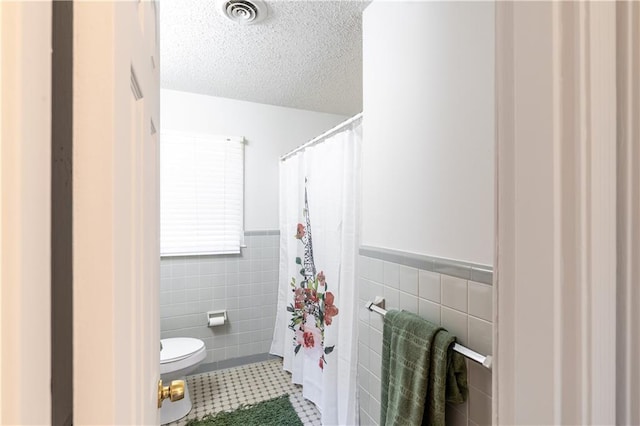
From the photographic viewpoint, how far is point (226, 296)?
256 centimetres

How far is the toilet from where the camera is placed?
1.87 m

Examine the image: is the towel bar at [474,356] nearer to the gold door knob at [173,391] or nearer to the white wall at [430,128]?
the white wall at [430,128]

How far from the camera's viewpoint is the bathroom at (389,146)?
905mm

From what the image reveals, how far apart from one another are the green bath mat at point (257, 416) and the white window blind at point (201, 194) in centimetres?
116

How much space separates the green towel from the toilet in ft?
4.50

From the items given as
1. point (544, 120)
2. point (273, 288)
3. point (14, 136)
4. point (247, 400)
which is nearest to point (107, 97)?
point (14, 136)

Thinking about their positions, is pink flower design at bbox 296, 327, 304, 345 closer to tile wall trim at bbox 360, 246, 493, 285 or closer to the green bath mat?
the green bath mat

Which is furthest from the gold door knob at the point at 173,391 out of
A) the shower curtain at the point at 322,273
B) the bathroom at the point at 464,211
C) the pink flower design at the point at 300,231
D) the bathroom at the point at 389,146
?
the pink flower design at the point at 300,231

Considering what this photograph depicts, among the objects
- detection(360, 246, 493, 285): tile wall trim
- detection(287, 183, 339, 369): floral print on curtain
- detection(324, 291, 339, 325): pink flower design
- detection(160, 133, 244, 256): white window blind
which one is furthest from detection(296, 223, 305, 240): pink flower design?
detection(360, 246, 493, 285): tile wall trim

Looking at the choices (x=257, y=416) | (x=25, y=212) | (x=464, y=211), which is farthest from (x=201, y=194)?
(x=25, y=212)

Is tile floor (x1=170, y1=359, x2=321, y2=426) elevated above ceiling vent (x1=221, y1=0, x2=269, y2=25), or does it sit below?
below

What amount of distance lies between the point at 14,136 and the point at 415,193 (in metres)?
1.08

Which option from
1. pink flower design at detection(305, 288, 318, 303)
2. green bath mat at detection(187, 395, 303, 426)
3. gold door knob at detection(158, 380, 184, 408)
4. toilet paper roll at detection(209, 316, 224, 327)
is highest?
gold door knob at detection(158, 380, 184, 408)

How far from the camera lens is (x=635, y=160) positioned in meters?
0.40
